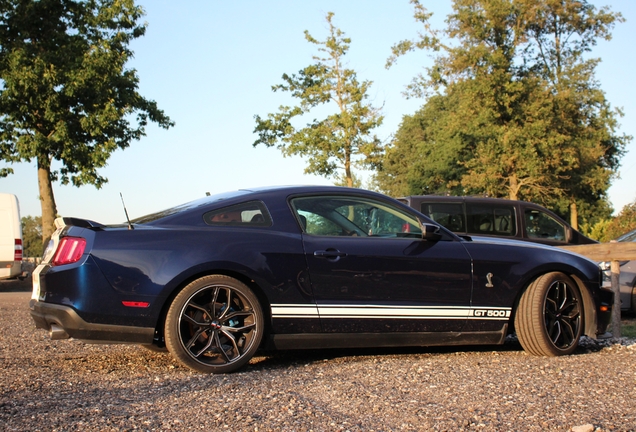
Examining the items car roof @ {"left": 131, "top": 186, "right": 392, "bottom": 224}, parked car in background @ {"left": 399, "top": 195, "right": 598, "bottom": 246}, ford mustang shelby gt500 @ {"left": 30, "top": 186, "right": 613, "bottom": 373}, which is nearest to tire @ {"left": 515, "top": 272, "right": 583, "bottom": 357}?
ford mustang shelby gt500 @ {"left": 30, "top": 186, "right": 613, "bottom": 373}

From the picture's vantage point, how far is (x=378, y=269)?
5984 mm

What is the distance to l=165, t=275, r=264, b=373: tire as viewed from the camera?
543 centimetres

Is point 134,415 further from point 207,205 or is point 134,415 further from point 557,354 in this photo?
point 557,354

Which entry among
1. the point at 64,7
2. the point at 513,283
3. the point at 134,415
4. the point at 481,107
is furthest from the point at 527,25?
the point at 134,415

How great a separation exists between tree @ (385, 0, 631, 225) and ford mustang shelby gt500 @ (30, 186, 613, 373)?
1215 inches

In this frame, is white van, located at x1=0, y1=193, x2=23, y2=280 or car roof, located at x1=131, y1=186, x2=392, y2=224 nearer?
car roof, located at x1=131, y1=186, x2=392, y2=224

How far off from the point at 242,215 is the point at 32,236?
404 feet

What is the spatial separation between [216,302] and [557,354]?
9.80 ft

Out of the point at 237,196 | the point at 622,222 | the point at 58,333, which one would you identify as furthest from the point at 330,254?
the point at 622,222

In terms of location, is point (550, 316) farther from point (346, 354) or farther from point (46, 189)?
point (46, 189)

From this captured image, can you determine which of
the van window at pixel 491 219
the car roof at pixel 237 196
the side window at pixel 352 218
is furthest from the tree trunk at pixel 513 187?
the car roof at pixel 237 196

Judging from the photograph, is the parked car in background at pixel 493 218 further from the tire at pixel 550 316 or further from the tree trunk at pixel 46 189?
the tree trunk at pixel 46 189

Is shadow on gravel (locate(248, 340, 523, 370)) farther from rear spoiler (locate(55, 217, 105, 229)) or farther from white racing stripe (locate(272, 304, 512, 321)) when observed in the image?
rear spoiler (locate(55, 217, 105, 229))

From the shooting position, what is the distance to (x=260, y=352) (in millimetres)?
6828
